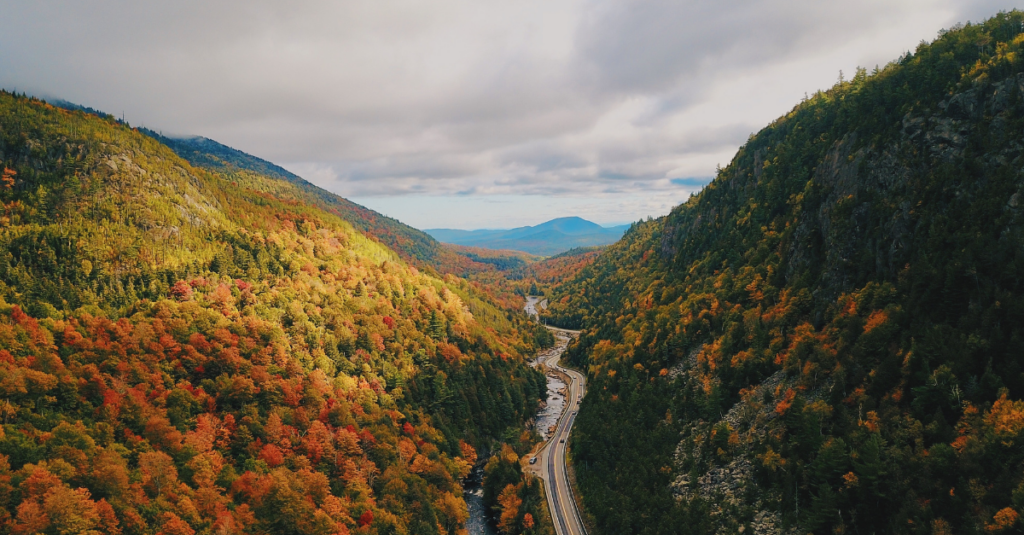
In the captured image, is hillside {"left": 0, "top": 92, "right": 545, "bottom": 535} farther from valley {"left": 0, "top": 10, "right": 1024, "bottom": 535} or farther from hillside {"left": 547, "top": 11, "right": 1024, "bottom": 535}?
hillside {"left": 547, "top": 11, "right": 1024, "bottom": 535}

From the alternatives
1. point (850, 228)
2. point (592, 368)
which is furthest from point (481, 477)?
point (850, 228)

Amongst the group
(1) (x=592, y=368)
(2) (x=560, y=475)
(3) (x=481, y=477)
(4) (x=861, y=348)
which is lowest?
(3) (x=481, y=477)

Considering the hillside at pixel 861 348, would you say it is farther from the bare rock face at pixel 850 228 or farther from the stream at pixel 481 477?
the stream at pixel 481 477

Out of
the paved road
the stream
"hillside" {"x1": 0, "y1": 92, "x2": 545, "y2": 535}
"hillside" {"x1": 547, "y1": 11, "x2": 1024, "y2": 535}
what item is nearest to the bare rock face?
"hillside" {"x1": 547, "y1": 11, "x2": 1024, "y2": 535}

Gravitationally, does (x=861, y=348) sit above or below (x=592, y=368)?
above

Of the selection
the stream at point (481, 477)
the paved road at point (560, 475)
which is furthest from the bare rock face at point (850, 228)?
the stream at point (481, 477)

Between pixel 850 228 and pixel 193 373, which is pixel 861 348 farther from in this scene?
pixel 193 373
